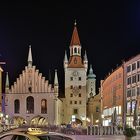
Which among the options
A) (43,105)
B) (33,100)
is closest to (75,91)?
(43,105)

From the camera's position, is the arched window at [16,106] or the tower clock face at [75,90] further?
the tower clock face at [75,90]

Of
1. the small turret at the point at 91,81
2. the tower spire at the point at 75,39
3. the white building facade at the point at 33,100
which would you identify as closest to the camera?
the white building facade at the point at 33,100

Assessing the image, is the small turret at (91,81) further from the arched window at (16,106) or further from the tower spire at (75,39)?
the arched window at (16,106)

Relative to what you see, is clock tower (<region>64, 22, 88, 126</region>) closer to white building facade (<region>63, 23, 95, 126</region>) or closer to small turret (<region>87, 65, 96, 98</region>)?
white building facade (<region>63, 23, 95, 126</region>)

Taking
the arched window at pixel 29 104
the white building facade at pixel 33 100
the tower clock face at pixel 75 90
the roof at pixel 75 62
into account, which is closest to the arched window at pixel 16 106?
the white building facade at pixel 33 100

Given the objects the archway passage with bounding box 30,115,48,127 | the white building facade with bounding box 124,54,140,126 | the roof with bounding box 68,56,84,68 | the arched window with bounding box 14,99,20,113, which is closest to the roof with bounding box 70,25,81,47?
the roof with bounding box 68,56,84,68

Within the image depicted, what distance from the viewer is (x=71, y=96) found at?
124250mm

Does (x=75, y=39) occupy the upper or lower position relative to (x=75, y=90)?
upper

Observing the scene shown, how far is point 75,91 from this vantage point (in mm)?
124188

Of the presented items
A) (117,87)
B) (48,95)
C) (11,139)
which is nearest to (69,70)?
(48,95)

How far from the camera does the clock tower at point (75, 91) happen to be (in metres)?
122

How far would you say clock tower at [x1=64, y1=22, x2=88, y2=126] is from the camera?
401 ft

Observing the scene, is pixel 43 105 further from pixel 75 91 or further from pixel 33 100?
pixel 75 91

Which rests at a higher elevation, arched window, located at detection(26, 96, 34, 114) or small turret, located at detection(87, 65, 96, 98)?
small turret, located at detection(87, 65, 96, 98)
